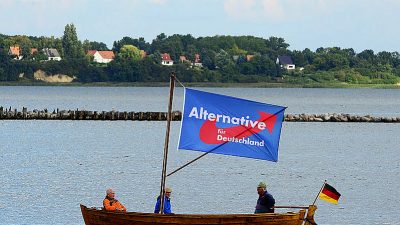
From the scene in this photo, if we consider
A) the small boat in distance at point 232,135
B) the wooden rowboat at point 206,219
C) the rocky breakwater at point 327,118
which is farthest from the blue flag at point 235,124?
the rocky breakwater at point 327,118

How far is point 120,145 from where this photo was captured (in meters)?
94.6

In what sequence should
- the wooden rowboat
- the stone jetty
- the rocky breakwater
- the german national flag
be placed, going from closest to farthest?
the wooden rowboat, the german national flag, the stone jetty, the rocky breakwater

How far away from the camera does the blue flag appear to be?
110ft

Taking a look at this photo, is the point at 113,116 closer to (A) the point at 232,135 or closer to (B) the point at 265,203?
(B) the point at 265,203

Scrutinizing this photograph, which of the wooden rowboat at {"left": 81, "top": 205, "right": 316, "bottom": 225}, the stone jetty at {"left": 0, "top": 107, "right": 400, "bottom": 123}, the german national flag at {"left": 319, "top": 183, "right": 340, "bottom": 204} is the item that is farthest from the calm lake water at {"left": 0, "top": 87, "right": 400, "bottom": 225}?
the wooden rowboat at {"left": 81, "top": 205, "right": 316, "bottom": 225}

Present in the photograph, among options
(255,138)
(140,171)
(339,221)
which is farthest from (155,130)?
(255,138)

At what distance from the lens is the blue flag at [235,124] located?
33.6m

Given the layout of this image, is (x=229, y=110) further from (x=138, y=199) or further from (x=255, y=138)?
(x=138, y=199)

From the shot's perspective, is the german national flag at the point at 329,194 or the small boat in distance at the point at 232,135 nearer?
the small boat in distance at the point at 232,135

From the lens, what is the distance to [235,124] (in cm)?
3359

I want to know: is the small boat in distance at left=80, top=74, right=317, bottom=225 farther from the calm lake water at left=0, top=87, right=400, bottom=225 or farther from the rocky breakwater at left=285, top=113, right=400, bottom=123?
the rocky breakwater at left=285, top=113, right=400, bottom=123

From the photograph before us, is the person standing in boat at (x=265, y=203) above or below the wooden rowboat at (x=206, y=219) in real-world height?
above

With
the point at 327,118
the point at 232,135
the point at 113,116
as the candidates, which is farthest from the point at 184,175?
the point at 327,118

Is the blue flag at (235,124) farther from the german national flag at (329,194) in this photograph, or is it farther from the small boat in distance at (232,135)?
the german national flag at (329,194)
